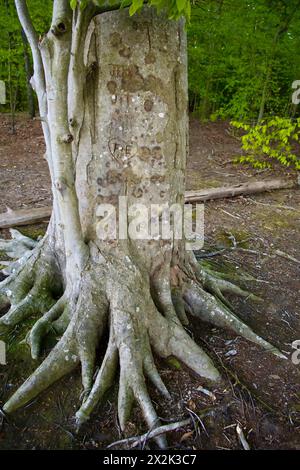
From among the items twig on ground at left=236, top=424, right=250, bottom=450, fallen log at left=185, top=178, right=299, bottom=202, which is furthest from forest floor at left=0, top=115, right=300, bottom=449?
fallen log at left=185, top=178, right=299, bottom=202

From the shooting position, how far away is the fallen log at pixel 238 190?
6.18 metres

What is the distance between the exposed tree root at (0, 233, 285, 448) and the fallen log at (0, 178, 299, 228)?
1.90m

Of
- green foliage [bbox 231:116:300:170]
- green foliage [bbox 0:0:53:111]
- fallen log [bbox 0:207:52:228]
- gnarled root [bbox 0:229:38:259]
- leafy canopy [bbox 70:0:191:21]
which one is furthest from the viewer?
green foliage [bbox 0:0:53:111]

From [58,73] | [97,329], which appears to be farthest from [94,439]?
[58,73]

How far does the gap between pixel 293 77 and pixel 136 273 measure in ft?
29.4

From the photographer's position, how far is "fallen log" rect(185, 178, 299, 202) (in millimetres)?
6180

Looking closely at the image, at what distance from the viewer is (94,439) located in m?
2.17

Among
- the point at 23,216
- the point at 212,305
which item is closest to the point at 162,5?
the point at 212,305

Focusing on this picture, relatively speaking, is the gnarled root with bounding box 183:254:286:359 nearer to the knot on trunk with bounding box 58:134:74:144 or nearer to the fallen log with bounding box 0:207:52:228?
the knot on trunk with bounding box 58:134:74:144

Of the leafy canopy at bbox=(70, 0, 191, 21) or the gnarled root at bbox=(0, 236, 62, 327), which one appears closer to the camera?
the leafy canopy at bbox=(70, 0, 191, 21)

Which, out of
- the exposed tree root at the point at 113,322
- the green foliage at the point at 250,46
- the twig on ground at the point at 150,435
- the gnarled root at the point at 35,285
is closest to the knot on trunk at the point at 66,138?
the exposed tree root at the point at 113,322

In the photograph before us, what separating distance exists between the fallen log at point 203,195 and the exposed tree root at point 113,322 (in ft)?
6.24

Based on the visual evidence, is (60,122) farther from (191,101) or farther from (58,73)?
(191,101)

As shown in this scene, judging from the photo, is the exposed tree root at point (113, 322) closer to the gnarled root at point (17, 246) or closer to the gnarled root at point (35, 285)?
the gnarled root at point (35, 285)
